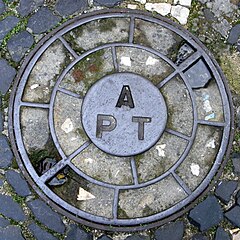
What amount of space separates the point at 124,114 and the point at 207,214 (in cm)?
73

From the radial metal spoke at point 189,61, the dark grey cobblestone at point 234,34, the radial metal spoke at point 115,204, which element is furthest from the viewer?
the dark grey cobblestone at point 234,34

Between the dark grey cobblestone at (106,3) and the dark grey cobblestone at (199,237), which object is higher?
the dark grey cobblestone at (106,3)

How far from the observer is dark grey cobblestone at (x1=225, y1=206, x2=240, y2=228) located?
8.85 ft

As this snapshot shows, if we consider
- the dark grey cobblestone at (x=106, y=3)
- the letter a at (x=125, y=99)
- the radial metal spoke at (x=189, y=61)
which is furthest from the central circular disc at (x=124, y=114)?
the dark grey cobblestone at (x=106, y=3)

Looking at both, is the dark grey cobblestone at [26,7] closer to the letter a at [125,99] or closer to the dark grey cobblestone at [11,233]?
the letter a at [125,99]

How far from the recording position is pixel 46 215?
263 cm

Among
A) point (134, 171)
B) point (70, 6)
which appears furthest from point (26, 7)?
point (134, 171)

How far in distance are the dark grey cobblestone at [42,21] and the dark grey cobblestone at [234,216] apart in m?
1.47

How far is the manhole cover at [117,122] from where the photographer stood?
2635 mm

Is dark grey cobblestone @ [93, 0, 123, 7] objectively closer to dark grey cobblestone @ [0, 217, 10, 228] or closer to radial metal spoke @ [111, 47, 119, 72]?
radial metal spoke @ [111, 47, 119, 72]

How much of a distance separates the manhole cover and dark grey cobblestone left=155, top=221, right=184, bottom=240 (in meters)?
0.06

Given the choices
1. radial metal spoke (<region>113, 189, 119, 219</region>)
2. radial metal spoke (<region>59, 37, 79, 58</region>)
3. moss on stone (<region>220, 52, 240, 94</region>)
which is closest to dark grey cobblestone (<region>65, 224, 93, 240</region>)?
radial metal spoke (<region>113, 189, 119, 219</region>)

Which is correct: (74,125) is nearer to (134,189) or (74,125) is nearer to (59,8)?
(134,189)

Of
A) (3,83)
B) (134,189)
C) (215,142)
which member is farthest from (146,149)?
(3,83)
